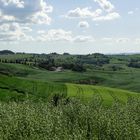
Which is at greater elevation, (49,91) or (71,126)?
(71,126)

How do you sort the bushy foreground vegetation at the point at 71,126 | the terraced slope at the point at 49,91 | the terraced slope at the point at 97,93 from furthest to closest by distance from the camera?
the terraced slope at the point at 97,93 → the terraced slope at the point at 49,91 → the bushy foreground vegetation at the point at 71,126

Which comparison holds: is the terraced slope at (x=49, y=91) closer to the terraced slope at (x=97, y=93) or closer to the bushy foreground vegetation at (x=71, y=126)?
the terraced slope at (x=97, y=93)

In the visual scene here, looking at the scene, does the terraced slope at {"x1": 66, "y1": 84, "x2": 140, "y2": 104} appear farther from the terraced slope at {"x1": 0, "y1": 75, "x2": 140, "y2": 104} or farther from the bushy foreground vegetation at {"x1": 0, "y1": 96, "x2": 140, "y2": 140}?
the bushy foreground vegetation at {"x1": 0, "y1": 96, "x2": 140, "y2": 140}

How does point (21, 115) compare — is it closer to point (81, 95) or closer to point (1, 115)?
point (1, 115)

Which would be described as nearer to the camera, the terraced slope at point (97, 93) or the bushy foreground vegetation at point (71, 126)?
the bushy foreground vegetation at point (71, 126)

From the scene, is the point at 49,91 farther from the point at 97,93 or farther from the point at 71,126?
the point at 71,126

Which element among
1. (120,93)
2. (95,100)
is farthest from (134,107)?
(120,93)

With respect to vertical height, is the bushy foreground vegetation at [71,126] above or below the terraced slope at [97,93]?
above

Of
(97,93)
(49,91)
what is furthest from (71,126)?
(49,91)

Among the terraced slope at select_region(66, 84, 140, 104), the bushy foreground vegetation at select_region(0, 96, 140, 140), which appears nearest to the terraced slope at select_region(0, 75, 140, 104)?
the terraced slope at select_region(66, 84, 140, 104)

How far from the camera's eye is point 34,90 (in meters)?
184

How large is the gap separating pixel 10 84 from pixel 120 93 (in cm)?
5309

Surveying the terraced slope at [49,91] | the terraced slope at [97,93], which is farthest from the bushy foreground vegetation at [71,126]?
the terraced slope at [97,93]

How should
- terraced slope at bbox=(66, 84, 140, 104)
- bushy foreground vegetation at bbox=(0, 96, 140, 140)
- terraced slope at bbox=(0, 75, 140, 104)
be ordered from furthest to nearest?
terraced slope at bbox=(66, 84, 140, 104)
terraced slope at bbox=(0, 75, 140, 104)
bushy foreground vegetation at bbox=(0, 96, 140, 140)
